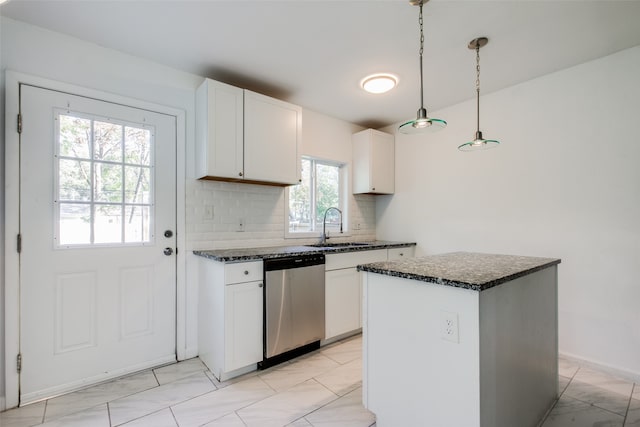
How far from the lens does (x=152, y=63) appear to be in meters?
2.43

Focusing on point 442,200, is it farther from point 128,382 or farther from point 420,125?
point 128,382

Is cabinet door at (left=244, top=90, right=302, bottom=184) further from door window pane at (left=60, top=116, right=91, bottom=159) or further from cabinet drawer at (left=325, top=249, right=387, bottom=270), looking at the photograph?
door window pane at (left=60, top=116, right=91, bottom=159)

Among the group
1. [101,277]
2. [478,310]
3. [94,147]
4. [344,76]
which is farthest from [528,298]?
[94,147]

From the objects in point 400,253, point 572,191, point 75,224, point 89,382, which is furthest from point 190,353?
point 572,191

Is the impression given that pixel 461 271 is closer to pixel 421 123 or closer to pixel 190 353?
pixel 421 123

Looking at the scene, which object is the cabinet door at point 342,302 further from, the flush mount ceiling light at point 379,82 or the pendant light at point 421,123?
the flush mount ceiling light at point 379,82

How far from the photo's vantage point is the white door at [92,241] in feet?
6.42

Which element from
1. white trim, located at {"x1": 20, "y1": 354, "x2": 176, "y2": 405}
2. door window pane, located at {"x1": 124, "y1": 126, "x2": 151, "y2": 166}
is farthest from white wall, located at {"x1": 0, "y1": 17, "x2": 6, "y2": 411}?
door window pane, located at {"x1": 124, "y1": 126, "x2": 151, "y2": 166}

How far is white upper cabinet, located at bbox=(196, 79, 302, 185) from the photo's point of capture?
246 centimetres

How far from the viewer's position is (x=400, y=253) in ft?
11.4

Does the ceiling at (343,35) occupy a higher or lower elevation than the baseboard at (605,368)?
higher

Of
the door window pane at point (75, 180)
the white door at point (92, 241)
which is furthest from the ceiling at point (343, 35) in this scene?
the door window pane at point (75, 180)

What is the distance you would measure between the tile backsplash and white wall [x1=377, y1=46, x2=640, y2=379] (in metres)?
1.97

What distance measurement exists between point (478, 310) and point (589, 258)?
1.95m
